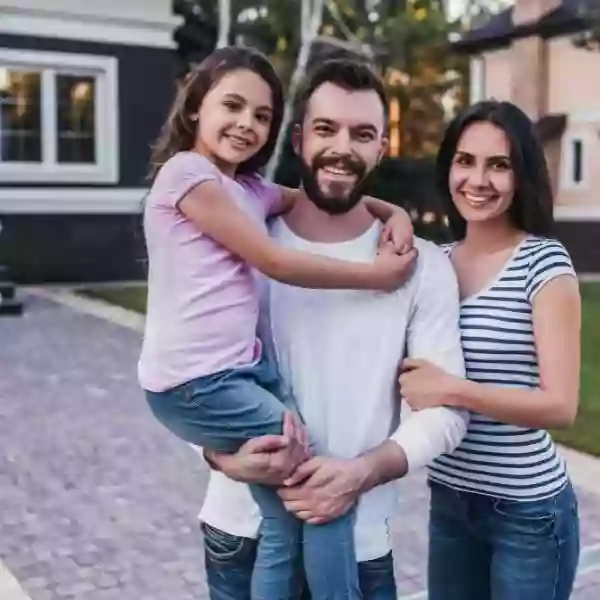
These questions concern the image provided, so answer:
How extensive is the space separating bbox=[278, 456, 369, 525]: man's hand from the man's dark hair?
0.67 metres

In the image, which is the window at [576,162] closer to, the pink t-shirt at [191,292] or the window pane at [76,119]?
the window pane at [76,119]

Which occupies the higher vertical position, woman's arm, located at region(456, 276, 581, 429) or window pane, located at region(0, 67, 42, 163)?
window pane, located at region(0, 67, 42, 163)

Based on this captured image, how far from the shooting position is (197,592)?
3588 millimetres

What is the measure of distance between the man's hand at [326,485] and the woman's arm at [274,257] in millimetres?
329

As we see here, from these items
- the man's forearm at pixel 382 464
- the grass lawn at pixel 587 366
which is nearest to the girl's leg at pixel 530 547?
the man's forearm at pixel 382 464

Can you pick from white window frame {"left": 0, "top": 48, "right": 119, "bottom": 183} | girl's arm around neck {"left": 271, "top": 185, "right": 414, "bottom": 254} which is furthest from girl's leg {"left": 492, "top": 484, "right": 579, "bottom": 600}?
white window frame {"left": 0, "top": 48, "right": 119, "bottom": 183}

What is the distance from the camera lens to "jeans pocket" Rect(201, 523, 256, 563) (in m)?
1.86

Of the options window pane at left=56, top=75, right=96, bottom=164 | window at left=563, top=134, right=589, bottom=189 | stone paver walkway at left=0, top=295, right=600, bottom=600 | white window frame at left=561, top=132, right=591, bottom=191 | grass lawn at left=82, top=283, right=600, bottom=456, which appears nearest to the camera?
stone paver walkway at left=0, top=295, right=600, bottom=600

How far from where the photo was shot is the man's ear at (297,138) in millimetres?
1803

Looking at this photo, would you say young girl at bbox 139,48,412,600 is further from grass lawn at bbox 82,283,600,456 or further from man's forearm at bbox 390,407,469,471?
grass lawn at bbox 82,283,600,456

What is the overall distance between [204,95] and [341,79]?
281 millimetres

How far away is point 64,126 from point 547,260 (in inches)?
A: 506

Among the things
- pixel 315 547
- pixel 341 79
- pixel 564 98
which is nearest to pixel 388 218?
pixel 341 79

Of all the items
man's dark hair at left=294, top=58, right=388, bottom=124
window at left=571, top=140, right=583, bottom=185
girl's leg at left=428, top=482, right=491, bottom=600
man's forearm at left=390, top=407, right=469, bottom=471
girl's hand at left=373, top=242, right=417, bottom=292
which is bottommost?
girl's leg at left=428, top=482, right=491, bottom=600
